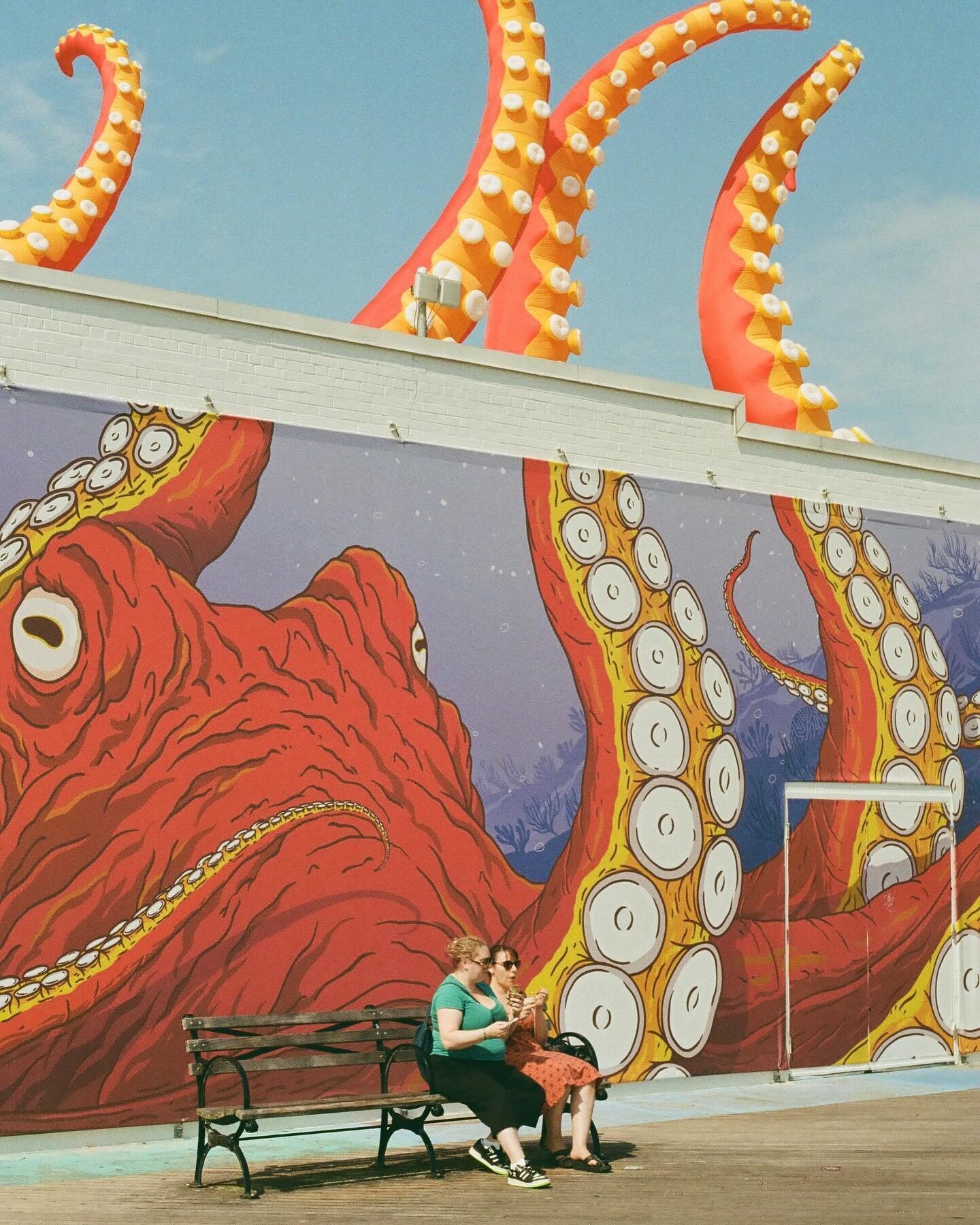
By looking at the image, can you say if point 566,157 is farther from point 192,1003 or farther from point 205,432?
point 192,1003

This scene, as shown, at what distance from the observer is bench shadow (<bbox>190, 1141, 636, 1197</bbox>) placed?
304 inches

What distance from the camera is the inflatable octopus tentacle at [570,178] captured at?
14172mm

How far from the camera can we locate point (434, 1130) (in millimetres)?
9602

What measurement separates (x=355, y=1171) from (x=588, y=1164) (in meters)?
1.27

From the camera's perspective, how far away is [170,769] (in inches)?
367

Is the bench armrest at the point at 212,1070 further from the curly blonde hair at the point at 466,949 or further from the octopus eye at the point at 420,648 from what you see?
the octopus eye at the point at 420,648

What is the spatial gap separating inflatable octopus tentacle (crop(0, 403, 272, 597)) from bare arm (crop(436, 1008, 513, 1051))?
129 inches

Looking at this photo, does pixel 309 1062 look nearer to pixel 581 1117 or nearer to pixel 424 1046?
pixel 424 1046

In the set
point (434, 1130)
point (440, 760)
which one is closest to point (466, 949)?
point (434, 1130)

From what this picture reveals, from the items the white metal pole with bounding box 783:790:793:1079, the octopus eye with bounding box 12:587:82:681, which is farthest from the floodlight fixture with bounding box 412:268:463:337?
the white metal pole with bounding box 783:790:793:1079

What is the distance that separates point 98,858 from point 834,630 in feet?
21.4

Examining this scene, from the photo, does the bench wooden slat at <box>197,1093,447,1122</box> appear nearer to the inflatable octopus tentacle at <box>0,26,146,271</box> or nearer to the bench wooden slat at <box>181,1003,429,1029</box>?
the bench wooden slat at <box>181,1003,429,1029</box>

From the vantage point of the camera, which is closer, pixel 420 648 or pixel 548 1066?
pixel 548 1066

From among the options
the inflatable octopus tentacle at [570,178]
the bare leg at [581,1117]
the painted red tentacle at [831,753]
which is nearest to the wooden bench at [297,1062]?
the bare leg at [581,1117]
